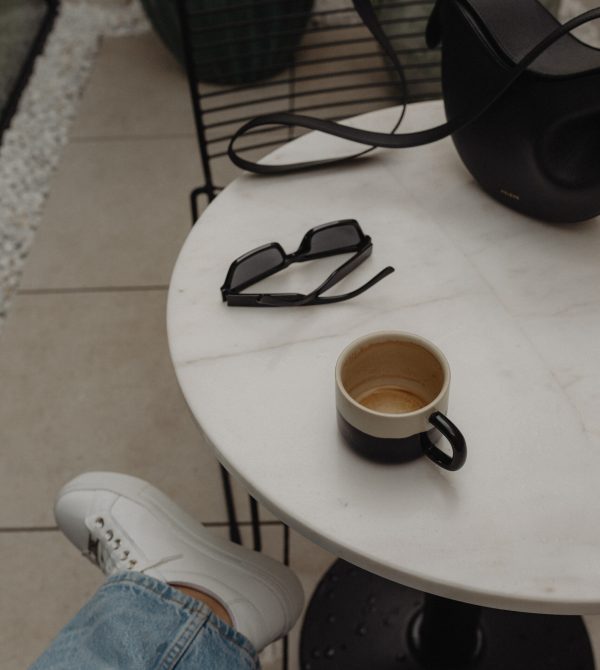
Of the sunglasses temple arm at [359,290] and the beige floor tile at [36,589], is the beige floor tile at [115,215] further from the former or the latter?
the sunglasses temple arm at [359,290]

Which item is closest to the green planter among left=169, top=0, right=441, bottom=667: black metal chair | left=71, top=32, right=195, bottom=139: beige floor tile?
left=169, top=0, right=441, bottom=667: black metal chair

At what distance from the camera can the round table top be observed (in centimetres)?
60

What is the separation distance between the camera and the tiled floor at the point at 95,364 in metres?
1.33

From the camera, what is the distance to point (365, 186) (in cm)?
94

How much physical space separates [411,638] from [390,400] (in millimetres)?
635

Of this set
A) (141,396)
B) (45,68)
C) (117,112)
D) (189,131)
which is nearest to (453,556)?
(141,396)

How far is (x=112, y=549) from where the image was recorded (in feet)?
2.85

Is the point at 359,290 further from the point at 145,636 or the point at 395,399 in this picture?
the point at 145,636

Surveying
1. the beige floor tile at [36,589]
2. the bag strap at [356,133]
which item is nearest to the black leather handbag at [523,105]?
the bag strap at [356,133]

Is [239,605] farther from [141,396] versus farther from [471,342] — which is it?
[141,396]

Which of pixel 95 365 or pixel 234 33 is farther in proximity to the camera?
pixel 234 33

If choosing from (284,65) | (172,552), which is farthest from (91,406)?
(284,65)

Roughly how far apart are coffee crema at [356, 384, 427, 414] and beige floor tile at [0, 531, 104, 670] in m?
0.82

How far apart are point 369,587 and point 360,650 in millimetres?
100
